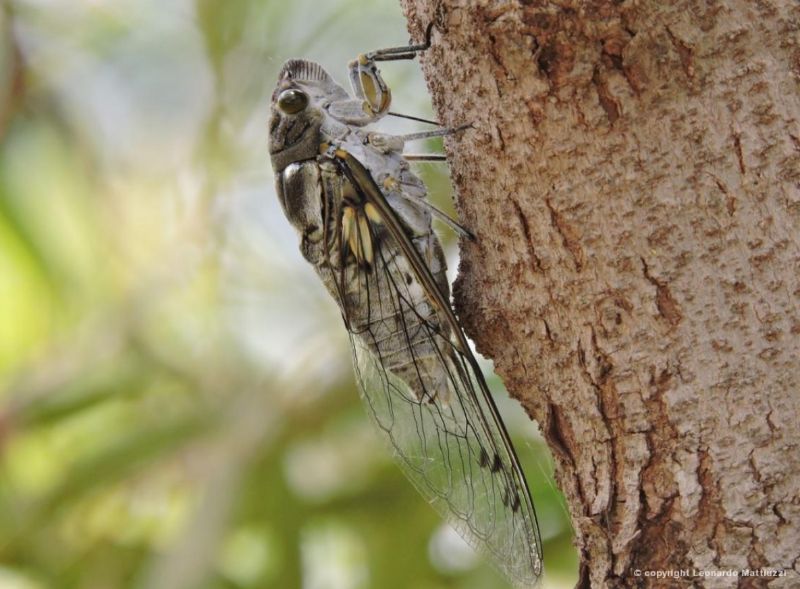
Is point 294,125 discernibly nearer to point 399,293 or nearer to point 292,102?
point 292,102

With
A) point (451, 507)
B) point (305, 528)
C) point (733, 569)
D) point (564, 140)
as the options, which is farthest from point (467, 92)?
point (305, 528)

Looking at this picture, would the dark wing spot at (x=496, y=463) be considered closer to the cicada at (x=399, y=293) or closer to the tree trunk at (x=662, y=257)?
the cicada at (x=399, y=293)

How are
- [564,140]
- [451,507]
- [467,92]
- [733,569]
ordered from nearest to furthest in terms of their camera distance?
1. [733,569]
2. [564,140]
3. [467,92]
4. [451,507]

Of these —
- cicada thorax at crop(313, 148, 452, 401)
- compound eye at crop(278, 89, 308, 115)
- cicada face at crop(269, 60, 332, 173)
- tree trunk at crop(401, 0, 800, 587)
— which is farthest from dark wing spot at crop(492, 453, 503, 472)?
compound eye at crop(278, 89, 308, 115)

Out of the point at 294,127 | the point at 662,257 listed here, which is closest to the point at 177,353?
the point at 294,127

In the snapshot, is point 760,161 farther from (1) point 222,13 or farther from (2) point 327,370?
(1) point 222,13

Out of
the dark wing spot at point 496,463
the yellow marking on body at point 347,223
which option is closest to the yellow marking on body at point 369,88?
the yellow marking on body at point 347,223

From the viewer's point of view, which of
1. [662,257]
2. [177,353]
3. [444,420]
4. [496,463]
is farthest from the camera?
[177,353]

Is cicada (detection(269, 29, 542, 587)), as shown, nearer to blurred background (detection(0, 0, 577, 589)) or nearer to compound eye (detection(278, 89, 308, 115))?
compound eye (detection(278, 89, 308, 115))
